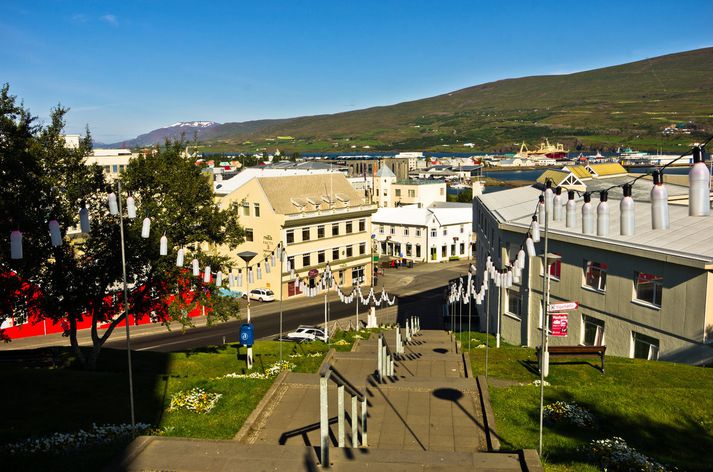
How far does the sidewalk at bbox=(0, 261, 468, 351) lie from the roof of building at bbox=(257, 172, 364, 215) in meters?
9.38

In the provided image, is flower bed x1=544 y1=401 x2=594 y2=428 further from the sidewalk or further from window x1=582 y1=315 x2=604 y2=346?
the sidewalk

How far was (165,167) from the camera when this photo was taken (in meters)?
26.0

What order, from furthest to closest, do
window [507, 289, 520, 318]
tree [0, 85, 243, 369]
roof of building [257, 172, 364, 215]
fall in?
roof of building [257, 172, 364, 215]
window [507, 289, 520, 318]
tree [0, 85, 243, 369]

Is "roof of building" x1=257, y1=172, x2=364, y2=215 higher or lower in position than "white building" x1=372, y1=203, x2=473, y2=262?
higher

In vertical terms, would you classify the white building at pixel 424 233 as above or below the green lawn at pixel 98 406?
below

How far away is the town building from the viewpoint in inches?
910

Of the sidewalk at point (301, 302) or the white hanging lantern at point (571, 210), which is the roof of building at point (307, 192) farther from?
the white hanging lantern at point (571, 210)

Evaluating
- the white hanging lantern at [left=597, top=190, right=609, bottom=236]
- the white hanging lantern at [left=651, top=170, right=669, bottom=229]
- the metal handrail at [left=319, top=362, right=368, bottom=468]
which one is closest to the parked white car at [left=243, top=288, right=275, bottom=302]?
the metal handrail at [left=319, top=362, right=368, bottom=468]

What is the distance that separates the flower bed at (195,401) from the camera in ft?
49.7

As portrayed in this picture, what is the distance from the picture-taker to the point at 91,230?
2323 cm

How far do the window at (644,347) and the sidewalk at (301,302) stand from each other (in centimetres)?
2996

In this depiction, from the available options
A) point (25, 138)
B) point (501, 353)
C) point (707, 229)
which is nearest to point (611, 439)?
point (501, 353)

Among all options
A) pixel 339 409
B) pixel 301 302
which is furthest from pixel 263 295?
Result: pixel 339 409

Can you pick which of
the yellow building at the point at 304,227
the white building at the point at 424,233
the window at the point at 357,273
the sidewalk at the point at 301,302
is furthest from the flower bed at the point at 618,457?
the white building at the point at 424,233
